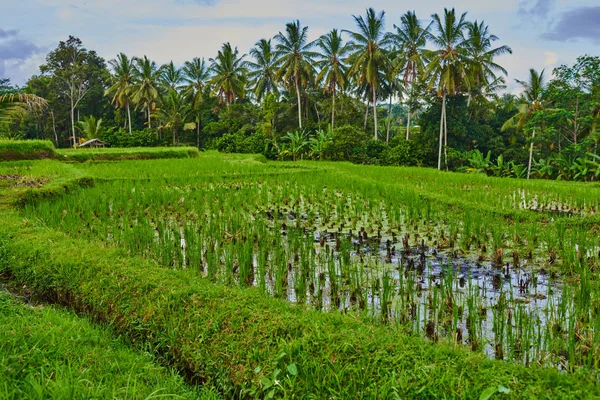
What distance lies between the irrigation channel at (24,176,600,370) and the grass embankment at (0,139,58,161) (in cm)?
722

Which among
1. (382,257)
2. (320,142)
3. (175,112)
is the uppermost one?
(175,112)

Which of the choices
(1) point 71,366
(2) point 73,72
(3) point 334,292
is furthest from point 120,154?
(2) point 73,72

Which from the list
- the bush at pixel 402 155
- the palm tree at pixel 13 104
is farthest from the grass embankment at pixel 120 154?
the bush at pixel 402 155

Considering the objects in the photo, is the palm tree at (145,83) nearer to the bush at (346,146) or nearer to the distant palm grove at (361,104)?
the distant palm grove at (361,104)

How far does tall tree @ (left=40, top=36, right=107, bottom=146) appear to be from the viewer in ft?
127

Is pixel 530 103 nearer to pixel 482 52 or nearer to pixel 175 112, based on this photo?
pixel 482 52

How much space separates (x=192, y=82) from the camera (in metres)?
35.5

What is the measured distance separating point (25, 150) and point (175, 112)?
62.5 ft

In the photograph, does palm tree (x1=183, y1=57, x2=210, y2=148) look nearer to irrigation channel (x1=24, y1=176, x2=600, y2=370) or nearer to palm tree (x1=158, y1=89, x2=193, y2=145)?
palm tree (x1=158, y1=89, x2=193, y2=145)

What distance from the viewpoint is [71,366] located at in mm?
2432

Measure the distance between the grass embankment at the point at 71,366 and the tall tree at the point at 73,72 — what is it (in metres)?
39.8

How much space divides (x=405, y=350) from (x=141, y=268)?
234cm

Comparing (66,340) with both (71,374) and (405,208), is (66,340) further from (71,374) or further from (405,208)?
(405,208)

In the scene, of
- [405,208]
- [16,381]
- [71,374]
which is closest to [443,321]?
[71,374]
